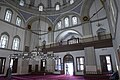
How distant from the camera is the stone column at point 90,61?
10.8 metres

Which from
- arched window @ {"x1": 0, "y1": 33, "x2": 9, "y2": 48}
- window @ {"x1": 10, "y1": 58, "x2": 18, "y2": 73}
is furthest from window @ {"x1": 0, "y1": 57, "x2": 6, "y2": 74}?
arched window @ {"x1": 0, "y1": 33, "x2": 9, "y2": 48}

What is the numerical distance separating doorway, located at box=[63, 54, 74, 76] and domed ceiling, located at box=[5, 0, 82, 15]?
7.05 meters

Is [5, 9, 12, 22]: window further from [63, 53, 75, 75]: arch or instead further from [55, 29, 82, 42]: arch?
[63, 53, 75, 75]: arch

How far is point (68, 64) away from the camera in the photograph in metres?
13.6

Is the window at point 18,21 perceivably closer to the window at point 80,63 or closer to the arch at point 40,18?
the arch at point 40,18

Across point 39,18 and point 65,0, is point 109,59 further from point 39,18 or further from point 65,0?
point 39,18

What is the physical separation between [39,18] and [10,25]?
16.1ft

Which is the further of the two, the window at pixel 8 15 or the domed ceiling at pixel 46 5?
the domed ceiling at pixel 46 5

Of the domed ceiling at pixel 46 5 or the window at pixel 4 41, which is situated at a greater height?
the domed ceiling at pixel 46 5

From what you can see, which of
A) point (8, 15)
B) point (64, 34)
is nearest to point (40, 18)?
point (64, 34)

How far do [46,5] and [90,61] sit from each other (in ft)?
38.2

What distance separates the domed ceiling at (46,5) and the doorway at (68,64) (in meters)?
7.05

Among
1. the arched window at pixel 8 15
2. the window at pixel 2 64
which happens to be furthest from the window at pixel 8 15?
the window at pixel 2 64

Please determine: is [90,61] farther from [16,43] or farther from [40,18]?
[40,18]
